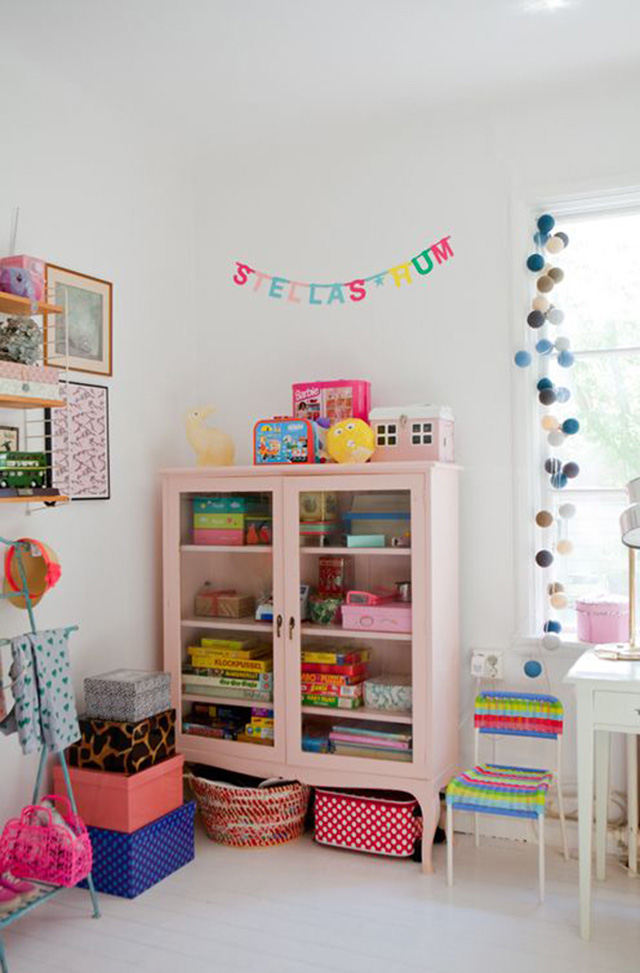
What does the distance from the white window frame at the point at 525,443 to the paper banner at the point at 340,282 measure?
11.4 inches

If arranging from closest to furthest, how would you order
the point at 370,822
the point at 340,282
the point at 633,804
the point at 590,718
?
the point at 590,718, the point at 633,804, the point at 370,822, the point at 340,282

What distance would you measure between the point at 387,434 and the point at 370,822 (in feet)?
4.42

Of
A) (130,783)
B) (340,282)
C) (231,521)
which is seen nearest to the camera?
(130,783)

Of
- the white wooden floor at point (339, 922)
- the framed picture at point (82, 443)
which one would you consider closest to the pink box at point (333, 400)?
the framed picture at point (82, 443)

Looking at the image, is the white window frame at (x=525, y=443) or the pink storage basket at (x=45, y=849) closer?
the pink storage basket at (x=45, y=849)

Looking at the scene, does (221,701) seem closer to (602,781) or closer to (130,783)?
(130,783)

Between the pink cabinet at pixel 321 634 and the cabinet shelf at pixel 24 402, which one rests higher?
the cabinet shelf at pixel 24 402

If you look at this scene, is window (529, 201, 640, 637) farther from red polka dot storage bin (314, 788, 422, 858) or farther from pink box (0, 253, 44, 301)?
pink box (0, 253, 44, 301)

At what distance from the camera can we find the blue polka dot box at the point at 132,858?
2766 mm

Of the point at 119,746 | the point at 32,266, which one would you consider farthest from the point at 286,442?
the point at 119,746

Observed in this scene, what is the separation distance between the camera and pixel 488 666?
3.24 meters

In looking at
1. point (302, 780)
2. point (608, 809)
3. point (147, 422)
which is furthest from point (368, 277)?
point (608, 809)

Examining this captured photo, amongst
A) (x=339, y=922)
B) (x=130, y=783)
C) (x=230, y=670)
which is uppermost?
(x=230, y=670)

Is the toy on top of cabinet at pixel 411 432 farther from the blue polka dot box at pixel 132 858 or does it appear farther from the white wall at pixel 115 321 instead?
the blue polka dot box at pixel 132 858
